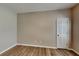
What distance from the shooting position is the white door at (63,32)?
6367 millimetres

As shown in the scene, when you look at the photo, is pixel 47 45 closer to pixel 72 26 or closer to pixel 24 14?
→ pixel 72 26

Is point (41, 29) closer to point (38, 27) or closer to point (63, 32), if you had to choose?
point (38, 27)

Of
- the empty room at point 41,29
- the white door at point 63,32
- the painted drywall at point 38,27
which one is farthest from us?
the painted drywall at point 38,27

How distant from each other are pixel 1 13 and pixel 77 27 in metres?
3.56

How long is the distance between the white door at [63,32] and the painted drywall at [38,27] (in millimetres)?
263

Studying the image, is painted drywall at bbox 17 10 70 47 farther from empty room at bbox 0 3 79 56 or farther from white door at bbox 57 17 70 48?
white door at bbox 57 17 70 48

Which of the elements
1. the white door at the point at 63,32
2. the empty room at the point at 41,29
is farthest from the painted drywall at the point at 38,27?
the white door at the point at 63,32

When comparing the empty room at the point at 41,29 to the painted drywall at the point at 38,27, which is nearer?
the empty room at the point at 41,29

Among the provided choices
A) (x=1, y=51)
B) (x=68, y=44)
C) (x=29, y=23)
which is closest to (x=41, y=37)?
(x=29, y=23)

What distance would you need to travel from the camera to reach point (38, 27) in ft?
23.4

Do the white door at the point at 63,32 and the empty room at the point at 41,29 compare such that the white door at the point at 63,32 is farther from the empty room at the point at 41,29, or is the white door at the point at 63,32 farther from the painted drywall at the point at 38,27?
the painted drywall at the point at 38,27

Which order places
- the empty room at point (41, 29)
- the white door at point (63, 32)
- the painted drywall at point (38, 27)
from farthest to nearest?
1. the painted drywall at point (38, 27)
2. the white door at point (63, 32)
3. the empty room at point (41, 29)

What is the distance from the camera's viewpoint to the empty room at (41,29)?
568 centimetres

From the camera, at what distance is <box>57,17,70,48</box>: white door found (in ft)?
20.9
